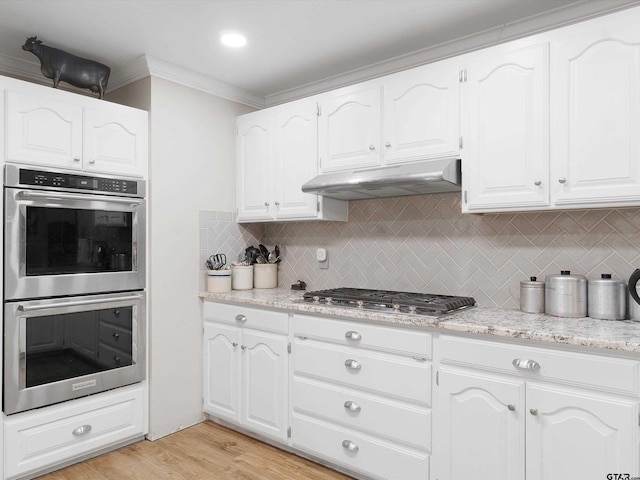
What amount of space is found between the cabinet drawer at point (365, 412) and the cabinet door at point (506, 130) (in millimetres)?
1092

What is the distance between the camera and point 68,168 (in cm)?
252

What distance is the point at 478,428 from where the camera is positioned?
6.43 ft

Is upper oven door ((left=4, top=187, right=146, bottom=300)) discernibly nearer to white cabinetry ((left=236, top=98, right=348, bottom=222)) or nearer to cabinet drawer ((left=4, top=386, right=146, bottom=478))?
cabinet drawer ((left=4, top=386, right=146, bottom=478))

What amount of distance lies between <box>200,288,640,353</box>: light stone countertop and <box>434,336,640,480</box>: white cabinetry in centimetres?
7

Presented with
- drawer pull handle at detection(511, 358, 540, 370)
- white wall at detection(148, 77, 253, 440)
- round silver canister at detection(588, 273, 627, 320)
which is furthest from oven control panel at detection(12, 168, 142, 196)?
round silver canister at detection(588, 273, 627, 320)

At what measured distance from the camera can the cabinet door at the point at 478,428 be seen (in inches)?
73.4

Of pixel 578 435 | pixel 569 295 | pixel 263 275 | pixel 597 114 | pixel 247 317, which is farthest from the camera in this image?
pixel 263 275

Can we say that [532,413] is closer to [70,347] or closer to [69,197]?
[70,347]

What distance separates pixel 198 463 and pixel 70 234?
1521mm

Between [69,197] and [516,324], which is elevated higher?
[69,197]

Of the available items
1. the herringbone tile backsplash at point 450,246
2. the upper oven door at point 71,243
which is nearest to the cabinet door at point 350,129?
the herringbone tile backsplash at point 450,246

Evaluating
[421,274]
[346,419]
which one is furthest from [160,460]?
[421,274]

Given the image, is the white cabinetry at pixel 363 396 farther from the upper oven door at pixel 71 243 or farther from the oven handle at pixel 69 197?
the oven handle at pixel 69 197

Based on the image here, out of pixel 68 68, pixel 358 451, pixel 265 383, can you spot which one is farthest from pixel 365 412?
pixel 68 68
